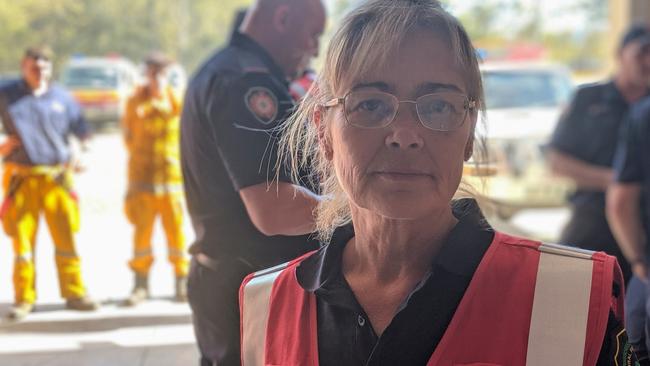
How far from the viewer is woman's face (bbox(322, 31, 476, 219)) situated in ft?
3.51

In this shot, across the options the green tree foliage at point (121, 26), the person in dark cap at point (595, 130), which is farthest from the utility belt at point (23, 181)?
the person in dark cap at point (595, 130)

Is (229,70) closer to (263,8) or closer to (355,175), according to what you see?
(263,8)

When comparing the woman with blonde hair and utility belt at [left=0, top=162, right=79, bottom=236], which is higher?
the woman with blonde hair

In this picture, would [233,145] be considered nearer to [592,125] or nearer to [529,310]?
[529,310]

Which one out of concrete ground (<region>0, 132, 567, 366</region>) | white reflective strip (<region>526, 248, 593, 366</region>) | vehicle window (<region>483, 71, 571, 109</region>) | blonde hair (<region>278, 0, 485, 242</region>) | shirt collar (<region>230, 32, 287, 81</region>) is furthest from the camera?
vehicle window (<region>483, 71, 571, 109</region>)

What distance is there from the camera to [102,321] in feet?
16.1

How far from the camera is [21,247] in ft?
16.6

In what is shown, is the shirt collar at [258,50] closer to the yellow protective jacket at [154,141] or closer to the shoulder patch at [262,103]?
Answer: the shoulder patch at [262,103]

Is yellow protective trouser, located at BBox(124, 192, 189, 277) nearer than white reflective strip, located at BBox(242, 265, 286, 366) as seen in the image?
No

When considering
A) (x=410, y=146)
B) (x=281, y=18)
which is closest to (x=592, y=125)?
(x=281, y=18)

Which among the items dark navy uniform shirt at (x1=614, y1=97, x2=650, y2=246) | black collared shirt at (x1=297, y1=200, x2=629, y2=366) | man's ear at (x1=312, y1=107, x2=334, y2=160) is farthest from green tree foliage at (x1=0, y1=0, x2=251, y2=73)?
black collared shirt at (x1=297, y1=200, x2=629, y2=366)

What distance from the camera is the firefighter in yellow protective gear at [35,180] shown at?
5.00 m

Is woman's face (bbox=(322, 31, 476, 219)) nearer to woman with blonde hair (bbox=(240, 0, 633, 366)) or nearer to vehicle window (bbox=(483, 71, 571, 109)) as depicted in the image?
woman with blonde hair (bbox=(240, 0, 633, 366))

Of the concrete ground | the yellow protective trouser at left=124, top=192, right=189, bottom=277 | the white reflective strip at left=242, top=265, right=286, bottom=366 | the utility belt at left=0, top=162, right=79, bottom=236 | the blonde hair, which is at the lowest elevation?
the concrete ground
